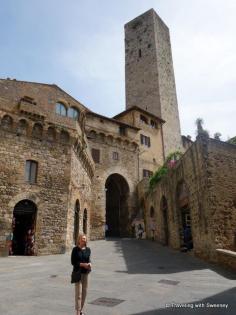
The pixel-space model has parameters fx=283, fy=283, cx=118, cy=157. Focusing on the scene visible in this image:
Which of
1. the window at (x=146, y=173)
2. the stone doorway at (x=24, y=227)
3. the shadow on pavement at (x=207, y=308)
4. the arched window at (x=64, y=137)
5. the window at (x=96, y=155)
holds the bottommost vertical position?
the shadow on pavement at (x=207, y=308)

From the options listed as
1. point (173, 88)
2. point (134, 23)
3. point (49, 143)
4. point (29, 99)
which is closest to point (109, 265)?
point (49, 143)

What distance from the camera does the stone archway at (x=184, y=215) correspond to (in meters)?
14.4

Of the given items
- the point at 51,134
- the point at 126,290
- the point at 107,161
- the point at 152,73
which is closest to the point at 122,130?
the point at 107,161

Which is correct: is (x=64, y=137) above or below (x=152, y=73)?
below

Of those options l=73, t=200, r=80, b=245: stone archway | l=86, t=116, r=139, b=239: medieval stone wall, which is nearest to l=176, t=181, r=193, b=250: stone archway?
l=73, t=200, r=80, b=245: stone archway

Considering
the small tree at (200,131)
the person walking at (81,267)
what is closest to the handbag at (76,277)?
the person walking at (81,267)

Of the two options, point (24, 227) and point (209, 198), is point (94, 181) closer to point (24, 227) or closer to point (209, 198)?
point (24, 227)

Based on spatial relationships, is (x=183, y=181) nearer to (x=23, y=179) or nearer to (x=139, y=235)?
(x=23, y=179)

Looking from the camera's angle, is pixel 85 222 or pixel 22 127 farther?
pixel 85 222

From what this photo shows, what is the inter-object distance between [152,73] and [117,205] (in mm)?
18160

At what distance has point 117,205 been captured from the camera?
99.1ft

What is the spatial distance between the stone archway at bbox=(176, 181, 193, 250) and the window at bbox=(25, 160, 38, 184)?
7934 mm

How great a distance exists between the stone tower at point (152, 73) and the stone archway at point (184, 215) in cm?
1920

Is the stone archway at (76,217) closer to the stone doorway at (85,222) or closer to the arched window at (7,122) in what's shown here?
the stone doorway at (85,222)
